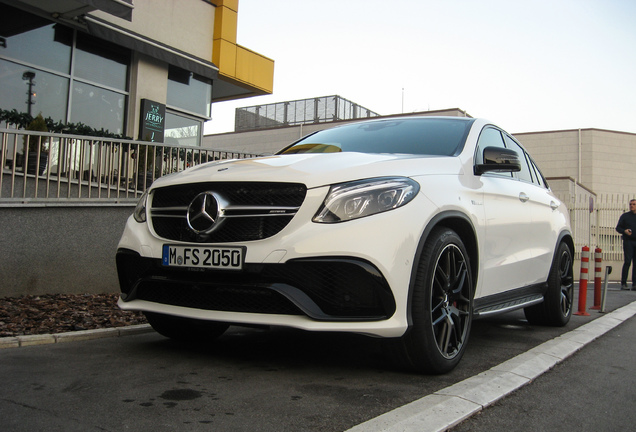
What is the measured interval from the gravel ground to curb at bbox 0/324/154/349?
319mm

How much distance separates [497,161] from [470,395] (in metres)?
1.97

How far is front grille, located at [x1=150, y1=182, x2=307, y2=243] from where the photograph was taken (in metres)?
3.20

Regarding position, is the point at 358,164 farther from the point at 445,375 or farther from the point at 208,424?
the point at 208,424

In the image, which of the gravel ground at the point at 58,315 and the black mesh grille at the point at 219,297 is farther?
the gravel ground at the point at 58,315

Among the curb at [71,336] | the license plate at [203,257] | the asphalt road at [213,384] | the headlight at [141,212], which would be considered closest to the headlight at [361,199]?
the license plate at [203,257]

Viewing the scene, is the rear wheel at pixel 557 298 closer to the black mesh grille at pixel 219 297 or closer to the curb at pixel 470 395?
the curb at pixel 470 395

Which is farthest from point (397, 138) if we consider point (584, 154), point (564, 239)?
point (584, 154)

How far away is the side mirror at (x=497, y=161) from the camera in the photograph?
4.21 m

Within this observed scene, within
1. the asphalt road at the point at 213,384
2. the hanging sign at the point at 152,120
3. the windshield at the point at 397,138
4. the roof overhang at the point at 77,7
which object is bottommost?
the asphalt road at the point at 213,384

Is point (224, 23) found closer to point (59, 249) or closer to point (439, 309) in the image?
point (59, 249)

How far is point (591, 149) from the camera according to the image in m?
33.3

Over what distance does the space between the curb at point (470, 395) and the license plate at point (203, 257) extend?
3.75 feet

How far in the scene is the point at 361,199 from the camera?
3.18 m

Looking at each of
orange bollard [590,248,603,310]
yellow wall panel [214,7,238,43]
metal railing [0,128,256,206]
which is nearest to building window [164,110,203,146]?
yellow wall panel [214,7,238,43]
